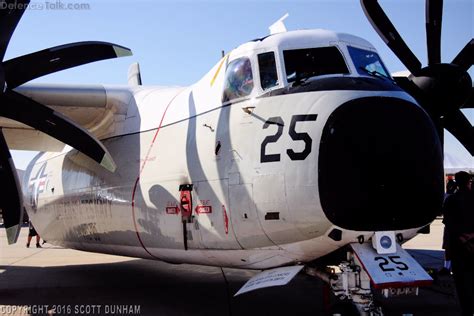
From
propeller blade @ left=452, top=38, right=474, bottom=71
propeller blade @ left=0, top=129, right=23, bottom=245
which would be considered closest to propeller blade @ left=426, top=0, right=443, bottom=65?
propeller blade @ left=452, top=38, right=474, bottom=71

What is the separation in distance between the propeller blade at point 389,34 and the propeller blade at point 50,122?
5709 mm

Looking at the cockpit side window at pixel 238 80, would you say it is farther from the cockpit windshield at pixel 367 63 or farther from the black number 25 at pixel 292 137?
the cockpit windshield at pixel 367 63

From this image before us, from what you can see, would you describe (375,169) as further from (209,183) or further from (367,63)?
(209,183)

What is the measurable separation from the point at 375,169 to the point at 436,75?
201 inches

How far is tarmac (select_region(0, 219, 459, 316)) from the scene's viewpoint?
28.3 ft

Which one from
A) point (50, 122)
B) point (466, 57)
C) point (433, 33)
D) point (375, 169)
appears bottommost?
point (375, 169)

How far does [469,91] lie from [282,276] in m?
6.25

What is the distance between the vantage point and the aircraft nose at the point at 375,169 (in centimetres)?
566

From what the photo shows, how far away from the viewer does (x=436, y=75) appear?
9.90 metres

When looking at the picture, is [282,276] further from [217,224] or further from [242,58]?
[242,58]

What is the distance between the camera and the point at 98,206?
33.9 feet

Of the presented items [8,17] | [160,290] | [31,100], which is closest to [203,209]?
[31,100]

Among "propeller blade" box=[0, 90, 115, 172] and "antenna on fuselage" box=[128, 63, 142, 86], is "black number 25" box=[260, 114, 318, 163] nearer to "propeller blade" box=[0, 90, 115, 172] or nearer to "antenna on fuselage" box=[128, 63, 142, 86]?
"propeller blade" box=[0, 90, 115, 172]

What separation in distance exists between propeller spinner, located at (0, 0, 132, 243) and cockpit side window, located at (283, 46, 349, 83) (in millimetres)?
3897
